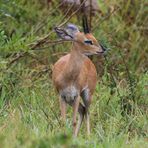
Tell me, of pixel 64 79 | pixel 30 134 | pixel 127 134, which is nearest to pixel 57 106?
pixel 64 79

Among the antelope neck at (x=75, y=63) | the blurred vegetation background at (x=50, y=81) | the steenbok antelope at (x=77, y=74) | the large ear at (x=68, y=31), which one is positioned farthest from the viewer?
the large ear at (x=68, y=31)

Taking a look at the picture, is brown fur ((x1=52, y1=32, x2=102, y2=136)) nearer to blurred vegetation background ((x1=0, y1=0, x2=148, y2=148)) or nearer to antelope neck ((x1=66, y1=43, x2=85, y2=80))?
antelope neck ((x1=66, y1=43, x2=85, y2=80))

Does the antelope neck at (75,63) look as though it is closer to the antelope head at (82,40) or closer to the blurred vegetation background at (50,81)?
the antelope head at (82,40)

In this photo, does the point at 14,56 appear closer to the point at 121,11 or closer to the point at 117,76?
the point at 117,76

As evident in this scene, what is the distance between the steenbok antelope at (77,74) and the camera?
27.6ft

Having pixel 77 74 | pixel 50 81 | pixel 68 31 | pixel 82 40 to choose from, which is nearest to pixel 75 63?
pixel 77 74

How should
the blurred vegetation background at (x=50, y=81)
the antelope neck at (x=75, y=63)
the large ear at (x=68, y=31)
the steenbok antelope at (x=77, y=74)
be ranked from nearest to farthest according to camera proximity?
1. the blurred vegetation background at (x=50, y=81)
2. the steenbok antelope at (x=77, y=74)
3. the antelope neck at (x=75, y=63)
4. the large ear at (x=68, y=31)

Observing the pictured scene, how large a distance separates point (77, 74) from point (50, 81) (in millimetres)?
1289

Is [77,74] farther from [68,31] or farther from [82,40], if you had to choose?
[68,31]

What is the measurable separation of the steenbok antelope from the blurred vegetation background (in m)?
0.17

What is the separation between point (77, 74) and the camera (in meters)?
8.55

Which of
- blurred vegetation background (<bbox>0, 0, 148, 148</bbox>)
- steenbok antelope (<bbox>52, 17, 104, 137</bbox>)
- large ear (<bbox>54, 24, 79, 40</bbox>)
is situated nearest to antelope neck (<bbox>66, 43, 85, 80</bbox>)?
steenbok antelope (<bbox>52, 17, 104, 137</bbox>)

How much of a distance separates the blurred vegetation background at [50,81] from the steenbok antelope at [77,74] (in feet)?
0.57

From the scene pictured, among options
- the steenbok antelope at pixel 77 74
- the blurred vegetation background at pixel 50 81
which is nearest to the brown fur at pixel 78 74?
the steenbok antelope at pixel 77 74
